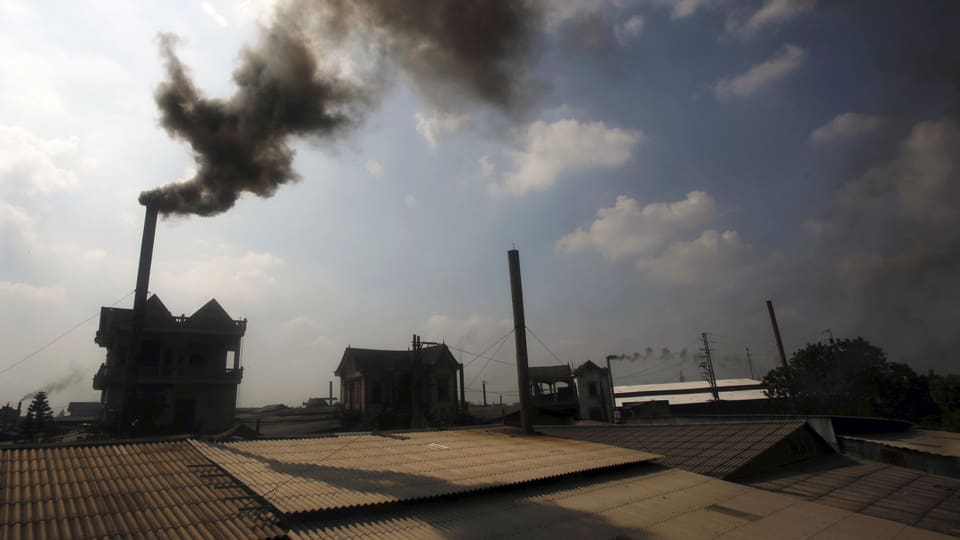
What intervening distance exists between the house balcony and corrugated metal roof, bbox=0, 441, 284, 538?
2219 centimetres

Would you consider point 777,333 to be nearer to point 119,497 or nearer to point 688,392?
point 688,392

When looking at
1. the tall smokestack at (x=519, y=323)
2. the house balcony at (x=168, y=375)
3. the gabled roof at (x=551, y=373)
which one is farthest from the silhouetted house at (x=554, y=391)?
the house balcony at (x=168, y=375)

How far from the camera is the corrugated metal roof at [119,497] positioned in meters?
6.76

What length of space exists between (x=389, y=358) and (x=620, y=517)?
37470 mm

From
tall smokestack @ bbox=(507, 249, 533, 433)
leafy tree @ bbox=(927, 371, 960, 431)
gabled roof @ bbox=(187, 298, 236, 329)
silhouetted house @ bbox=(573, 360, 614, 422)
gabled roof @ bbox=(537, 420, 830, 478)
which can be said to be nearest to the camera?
gabled roof @ bbox=(537, 420, 830, 478)

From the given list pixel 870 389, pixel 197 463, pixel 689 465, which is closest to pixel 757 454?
pixel 689 465

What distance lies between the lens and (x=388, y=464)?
11.7 metres

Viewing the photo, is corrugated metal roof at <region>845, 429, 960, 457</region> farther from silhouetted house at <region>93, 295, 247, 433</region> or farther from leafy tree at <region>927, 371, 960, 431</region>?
silhouetted house at <region>93, 295, 247, 433</region>

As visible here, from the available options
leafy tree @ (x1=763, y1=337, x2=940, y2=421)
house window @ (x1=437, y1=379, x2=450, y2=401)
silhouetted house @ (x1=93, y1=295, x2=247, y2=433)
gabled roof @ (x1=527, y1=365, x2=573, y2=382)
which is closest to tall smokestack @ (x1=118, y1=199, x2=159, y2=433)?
silhouetted house @ (x1=93, y1=295, x2=247, y2=433)

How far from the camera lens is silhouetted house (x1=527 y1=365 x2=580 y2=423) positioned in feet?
156

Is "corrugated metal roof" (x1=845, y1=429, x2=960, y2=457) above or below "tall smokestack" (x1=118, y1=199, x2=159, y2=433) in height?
below

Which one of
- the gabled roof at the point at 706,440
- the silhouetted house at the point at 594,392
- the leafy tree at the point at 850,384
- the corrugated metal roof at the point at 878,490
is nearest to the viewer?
the corrugated metal roof at the point at 878,490

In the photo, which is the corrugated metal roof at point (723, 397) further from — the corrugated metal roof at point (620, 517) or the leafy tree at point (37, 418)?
the leafy tree at point (37, 418)

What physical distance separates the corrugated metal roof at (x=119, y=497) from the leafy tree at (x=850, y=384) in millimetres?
47585
